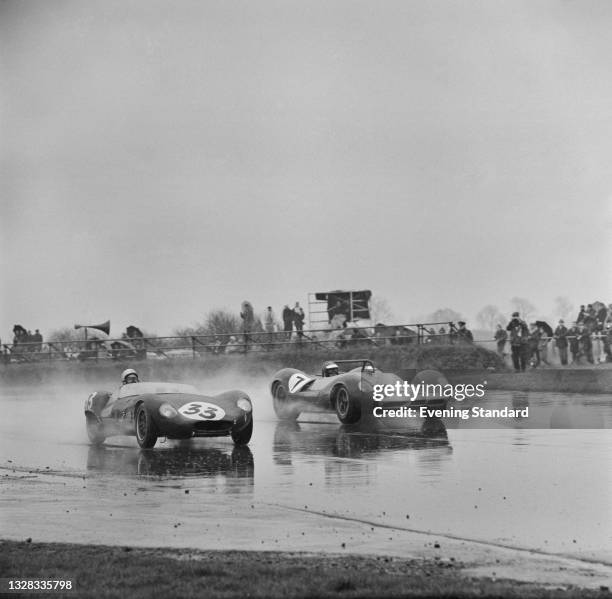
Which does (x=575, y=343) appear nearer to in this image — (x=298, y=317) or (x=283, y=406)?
(x=283, y=406)

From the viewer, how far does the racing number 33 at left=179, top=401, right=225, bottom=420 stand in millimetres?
18641

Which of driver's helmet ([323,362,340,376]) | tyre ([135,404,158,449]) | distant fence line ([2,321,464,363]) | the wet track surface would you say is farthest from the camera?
distant fence line ([2,321,464,363])

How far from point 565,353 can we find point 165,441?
1444cm

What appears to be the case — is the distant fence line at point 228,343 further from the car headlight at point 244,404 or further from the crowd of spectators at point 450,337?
the car headlight at point 244,404

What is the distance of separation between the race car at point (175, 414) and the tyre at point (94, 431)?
1.57 feet

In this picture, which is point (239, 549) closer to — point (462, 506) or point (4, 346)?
point (462, 506)

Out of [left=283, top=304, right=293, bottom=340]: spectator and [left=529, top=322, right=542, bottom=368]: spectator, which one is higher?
[left=283, top=304, right=293, bottom=340]: spectator

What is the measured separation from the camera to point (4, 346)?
4641 cm

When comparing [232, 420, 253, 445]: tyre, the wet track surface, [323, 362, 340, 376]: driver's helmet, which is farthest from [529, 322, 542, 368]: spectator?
[232, 420, 253, 445]: tyre

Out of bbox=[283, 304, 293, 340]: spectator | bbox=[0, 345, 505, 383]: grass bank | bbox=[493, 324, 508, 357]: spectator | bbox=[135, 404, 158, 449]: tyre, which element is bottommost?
bbox=[135, 404, 158, 449]: tyre

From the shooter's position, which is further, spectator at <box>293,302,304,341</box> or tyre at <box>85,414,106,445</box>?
spectator at <box>293,302,304,341</box>

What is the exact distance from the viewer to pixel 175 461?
17.2 metres

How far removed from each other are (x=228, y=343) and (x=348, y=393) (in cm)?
1998

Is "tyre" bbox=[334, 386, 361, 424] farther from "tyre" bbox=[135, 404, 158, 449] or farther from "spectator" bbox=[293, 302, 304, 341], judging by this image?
"spectator" bbox=[293, 302, 304, 341]
